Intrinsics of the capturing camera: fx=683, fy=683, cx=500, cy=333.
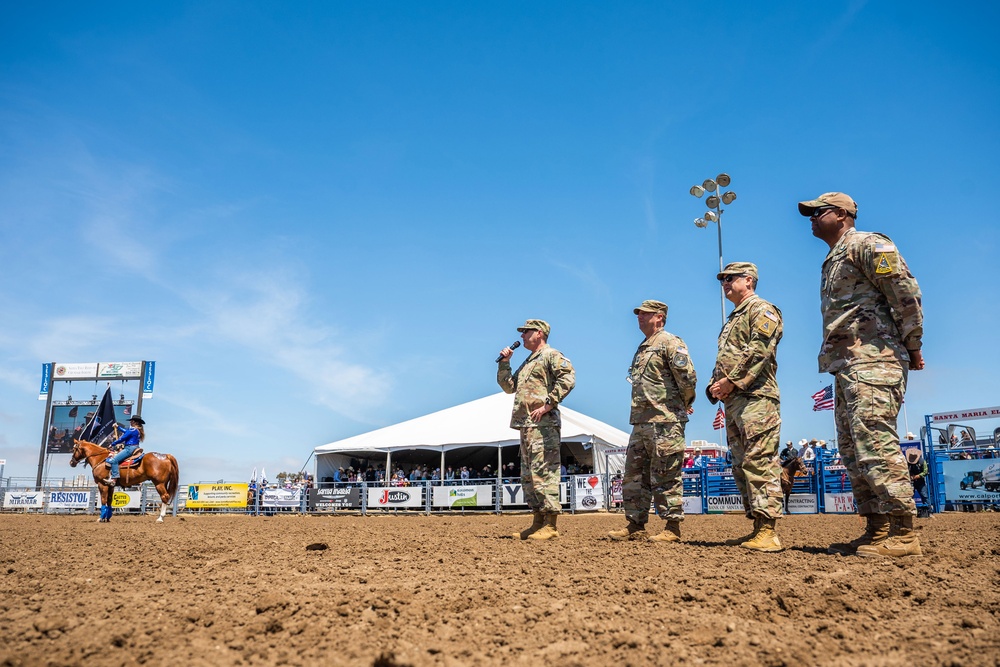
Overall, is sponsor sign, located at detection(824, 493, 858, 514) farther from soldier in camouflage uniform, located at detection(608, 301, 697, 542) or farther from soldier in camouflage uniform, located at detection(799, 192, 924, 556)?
soldier in camouflage uniform, located at detection(799, 192, 924, 556)

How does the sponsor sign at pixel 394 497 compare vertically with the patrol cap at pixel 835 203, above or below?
below

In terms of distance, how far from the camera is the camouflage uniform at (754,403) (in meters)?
4.77

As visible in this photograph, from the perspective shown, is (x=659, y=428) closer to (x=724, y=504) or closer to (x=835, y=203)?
(x=835, y=203)

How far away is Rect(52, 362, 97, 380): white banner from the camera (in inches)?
1357

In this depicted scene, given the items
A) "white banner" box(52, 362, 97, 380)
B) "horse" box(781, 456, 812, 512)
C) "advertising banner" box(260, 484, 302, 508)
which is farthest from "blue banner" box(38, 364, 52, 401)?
"horse" box(781, 456, 812, 512)

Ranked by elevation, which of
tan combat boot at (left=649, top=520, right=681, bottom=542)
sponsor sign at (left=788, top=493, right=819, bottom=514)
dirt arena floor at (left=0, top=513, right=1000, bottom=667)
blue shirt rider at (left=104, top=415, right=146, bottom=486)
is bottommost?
sponsor sign at (left=788, top=493, right=819, bottom=514)

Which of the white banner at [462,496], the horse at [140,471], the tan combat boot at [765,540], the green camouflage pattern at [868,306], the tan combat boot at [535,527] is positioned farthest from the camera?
the white banner at [462,496]

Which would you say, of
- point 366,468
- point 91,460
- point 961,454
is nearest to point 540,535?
point 91,460

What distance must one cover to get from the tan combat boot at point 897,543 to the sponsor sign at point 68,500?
27.3 meters

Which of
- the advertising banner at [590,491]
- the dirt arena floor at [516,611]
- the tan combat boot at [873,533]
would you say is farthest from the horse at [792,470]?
the tan combat boot at [873,533]

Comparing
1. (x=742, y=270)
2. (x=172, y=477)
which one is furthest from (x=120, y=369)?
(x=742, y=270)

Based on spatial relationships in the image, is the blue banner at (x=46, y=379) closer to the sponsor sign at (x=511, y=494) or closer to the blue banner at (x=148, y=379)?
the blue banner at (x=148, y=379)

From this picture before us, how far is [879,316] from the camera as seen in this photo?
13.9ft

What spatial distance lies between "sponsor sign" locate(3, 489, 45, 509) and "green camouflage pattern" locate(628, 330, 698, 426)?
28233 mm
